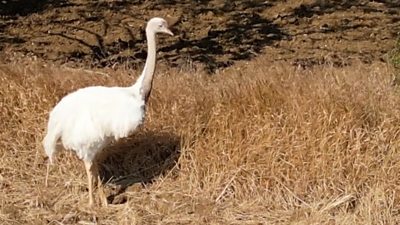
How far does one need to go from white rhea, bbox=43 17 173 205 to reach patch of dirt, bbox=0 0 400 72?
295 centimetres

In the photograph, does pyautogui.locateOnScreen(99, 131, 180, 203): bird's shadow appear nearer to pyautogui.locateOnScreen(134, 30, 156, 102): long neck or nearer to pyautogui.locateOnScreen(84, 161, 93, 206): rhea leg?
pyautogui.locateOnScreen(84, 161, 93, 206): rhea leg

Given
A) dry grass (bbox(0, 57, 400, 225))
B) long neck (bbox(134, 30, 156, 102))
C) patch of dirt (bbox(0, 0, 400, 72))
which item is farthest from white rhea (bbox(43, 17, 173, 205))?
patch of dirt (bbox(0, 0, 400, 72))

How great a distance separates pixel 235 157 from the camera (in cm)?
734

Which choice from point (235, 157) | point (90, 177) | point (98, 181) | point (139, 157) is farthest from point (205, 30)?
point (90, 177)

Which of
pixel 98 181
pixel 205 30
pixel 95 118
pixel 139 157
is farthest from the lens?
pixel 205 30

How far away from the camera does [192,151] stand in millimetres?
7473

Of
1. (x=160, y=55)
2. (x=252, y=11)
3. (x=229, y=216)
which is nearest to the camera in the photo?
(x=229, y=216)

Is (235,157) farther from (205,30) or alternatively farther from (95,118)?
(205,30)

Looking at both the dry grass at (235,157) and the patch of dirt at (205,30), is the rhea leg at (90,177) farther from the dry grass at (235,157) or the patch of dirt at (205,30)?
the patch of dirt at (205,30)

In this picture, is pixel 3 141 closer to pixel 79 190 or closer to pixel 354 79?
pixel 79 190

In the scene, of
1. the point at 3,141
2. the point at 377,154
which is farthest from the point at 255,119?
the point at 3,141

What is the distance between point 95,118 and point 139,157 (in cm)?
89

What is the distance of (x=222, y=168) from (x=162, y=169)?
18.8 inches

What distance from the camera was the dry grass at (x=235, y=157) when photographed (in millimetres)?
6984
